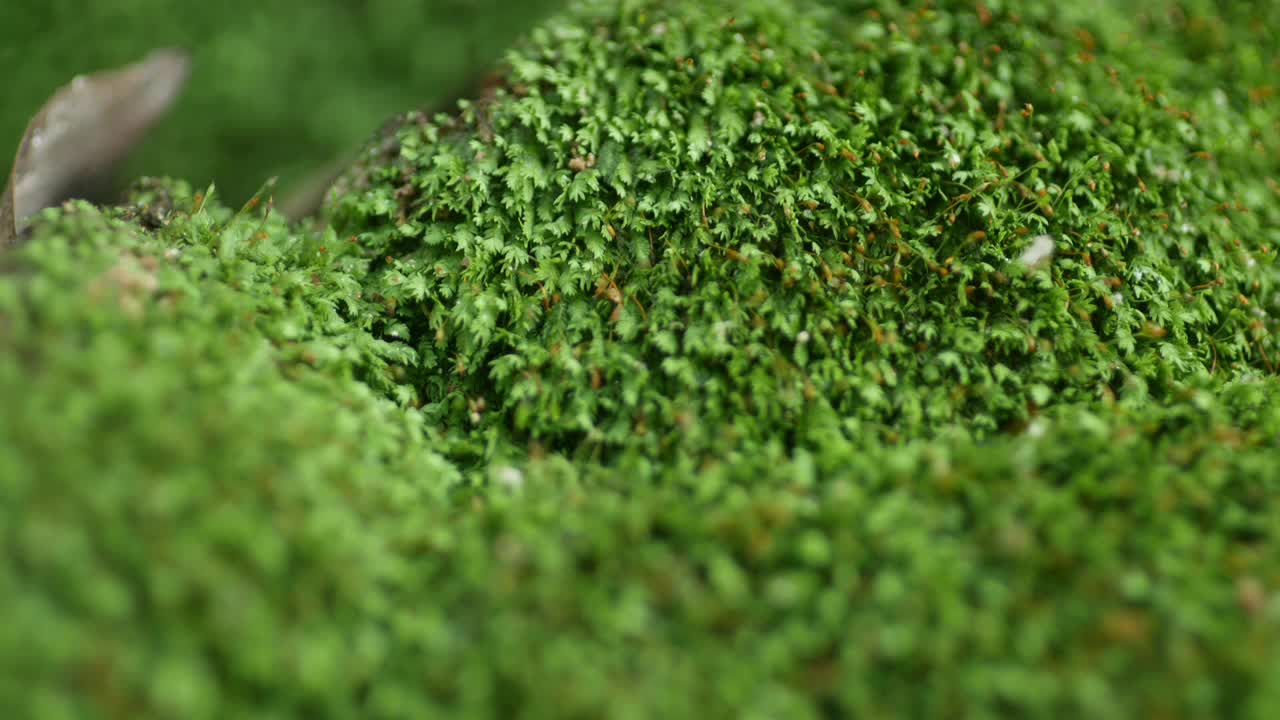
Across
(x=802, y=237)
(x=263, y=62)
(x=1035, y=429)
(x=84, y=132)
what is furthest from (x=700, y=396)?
(x=263, y=62)

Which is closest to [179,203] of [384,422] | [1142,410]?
[384,422]

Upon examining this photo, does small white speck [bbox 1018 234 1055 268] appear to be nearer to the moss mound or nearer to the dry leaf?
the moss mound

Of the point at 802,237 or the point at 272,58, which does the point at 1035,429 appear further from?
the point at 272,58

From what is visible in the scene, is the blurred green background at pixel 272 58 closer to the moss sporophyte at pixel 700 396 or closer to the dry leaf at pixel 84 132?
the dry leaf at pixel 84 132

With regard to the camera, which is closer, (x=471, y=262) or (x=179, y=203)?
(x=471, y=262)

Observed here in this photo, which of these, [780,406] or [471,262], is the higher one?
[780,406]

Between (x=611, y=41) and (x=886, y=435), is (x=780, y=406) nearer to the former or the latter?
(x=886, y=435)
